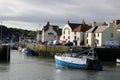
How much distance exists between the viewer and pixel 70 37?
4550 inches

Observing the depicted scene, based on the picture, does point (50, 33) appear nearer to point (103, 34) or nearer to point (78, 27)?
point (78, 27)

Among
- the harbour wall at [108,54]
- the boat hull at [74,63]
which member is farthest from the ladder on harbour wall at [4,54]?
the harbour wall at [108,54]

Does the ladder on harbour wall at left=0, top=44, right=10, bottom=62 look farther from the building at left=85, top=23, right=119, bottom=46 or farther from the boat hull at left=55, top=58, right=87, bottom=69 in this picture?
the building at left=85, top=23, right=119, bottom=46

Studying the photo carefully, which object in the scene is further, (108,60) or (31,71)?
(108,60)

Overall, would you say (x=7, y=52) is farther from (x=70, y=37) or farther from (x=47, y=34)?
(x=47, y=34)

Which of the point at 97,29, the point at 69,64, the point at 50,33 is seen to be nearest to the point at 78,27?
the point at 97,29

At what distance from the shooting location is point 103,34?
100 meters

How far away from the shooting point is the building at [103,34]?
330ft

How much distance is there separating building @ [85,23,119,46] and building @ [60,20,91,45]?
18.2 ft

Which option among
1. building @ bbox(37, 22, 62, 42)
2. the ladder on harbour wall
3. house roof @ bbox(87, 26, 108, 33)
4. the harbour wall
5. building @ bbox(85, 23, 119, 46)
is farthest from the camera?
building @ bbox(37, 22, 62, 42)

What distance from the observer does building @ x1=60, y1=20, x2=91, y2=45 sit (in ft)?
362

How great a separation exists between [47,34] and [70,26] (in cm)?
2164

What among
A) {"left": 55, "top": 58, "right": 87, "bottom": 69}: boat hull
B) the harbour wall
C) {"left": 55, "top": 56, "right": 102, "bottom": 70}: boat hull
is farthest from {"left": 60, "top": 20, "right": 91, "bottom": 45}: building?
{"left": 55, "top": 56, "right": 102, "bottom": 70}: boat hull

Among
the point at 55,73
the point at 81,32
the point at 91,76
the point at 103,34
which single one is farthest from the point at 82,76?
the point at 81,32
